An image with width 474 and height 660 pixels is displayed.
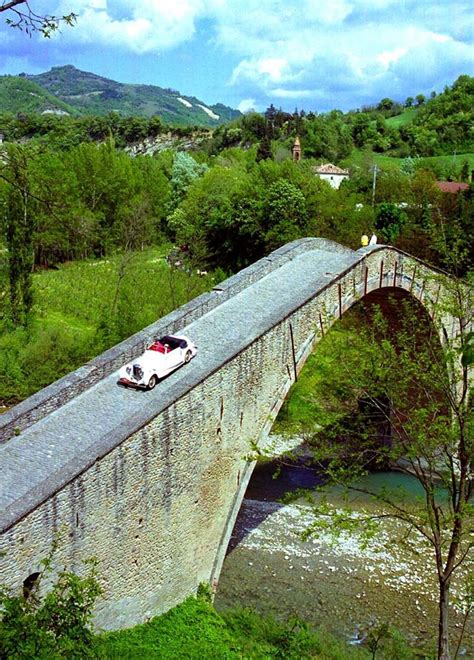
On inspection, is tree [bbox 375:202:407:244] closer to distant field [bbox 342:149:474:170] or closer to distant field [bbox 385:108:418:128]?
distant field [bbox 342:149:474:170]

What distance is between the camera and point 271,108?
98938 mm

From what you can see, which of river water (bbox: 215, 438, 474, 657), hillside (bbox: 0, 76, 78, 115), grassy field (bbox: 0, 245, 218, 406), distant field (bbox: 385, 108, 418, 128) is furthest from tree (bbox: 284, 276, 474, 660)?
hillside (bbox: 0, 76, 78, 115)

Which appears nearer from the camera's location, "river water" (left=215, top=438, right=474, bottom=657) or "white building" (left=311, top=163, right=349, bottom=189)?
"river water" (left=215, top=438, right=474, bottom=657)

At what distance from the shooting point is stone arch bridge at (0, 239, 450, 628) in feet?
30.1

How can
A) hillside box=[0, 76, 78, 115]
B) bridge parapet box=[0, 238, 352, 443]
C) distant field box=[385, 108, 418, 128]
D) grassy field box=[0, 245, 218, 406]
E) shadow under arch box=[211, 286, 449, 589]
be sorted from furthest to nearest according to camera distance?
hillside box=[0, 76, 78, 115], distant field box=[385, 108, 418, 128], grassy field box=[0, 245, 218, 406], shadow under arch box=[211, 286, 449, 589], bridge parapet box=[0, 238, 352, 443]

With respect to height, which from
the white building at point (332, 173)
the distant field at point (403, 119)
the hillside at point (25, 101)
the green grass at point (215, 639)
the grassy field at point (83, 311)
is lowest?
the green grass at point (215, 639)

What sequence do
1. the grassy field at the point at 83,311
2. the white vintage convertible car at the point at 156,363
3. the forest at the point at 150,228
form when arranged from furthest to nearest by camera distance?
the forest at the point at 150,228
the grassy field at the point at 83,311
the white vintage convertible car at the point at 156,363

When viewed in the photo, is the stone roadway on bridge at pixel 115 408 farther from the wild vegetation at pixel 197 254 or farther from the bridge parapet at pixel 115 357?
the wild vegetation at pixel 197 254

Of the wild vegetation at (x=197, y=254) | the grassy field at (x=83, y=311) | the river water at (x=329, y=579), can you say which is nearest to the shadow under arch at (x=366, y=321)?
the river water at (x=329, y=579)

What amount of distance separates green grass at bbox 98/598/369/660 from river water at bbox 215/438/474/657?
99cm

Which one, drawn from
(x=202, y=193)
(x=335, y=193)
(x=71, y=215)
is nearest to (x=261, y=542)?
(x=71, y=215)

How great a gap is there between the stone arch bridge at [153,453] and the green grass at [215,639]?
0.97ft

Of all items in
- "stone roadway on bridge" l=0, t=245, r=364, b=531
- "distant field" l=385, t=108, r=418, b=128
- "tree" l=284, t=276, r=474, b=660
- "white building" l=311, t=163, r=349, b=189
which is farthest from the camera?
"distant field" l=385, t=108, r=418, b=128

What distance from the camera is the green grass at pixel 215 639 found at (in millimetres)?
10328
